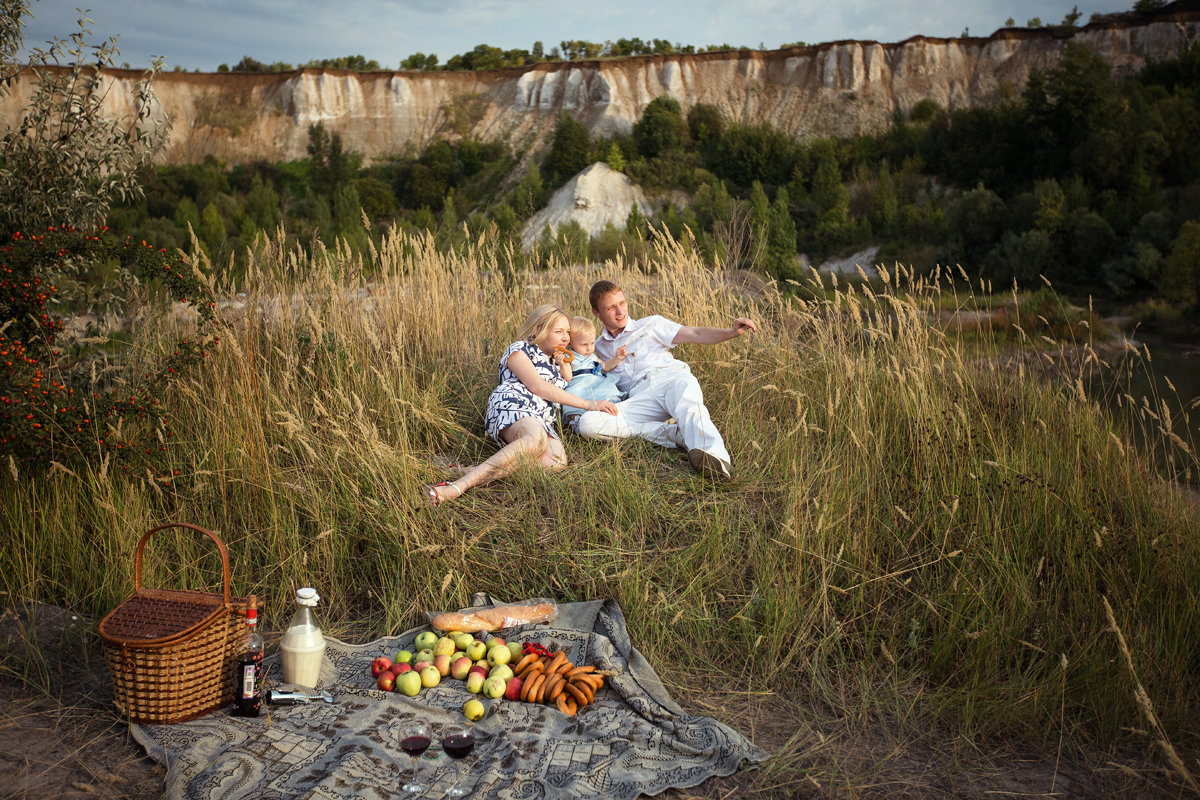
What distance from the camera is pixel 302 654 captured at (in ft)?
8.50

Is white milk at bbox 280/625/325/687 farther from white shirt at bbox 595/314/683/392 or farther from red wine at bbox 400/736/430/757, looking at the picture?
white shirt at bbox 595/314/683/392

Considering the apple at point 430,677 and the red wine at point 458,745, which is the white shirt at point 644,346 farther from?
the red wine at point 458,745

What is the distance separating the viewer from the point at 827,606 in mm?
3025

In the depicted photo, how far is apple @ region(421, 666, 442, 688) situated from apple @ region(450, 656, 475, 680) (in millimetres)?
74

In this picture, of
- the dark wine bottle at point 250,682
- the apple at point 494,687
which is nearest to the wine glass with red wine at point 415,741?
the apple at point 494,687

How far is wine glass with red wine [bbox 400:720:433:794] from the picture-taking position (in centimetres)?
207

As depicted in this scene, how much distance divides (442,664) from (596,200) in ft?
79.6

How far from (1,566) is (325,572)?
1304 millimetres

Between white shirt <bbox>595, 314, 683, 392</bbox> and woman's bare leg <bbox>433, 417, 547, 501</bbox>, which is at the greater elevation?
white shirt <bbox>595, 314, 683, 392</bbox>

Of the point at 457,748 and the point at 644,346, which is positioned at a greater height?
the point at 644,346

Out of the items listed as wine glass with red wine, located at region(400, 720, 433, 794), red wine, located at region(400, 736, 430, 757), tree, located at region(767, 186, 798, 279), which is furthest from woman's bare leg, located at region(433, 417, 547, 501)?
tree, located at region(767, 186, 798, 279)

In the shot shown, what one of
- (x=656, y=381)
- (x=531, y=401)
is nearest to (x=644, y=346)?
(x=656, y=381)

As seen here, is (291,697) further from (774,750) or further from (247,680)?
(774,750)

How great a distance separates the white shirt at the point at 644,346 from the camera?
455 cm
